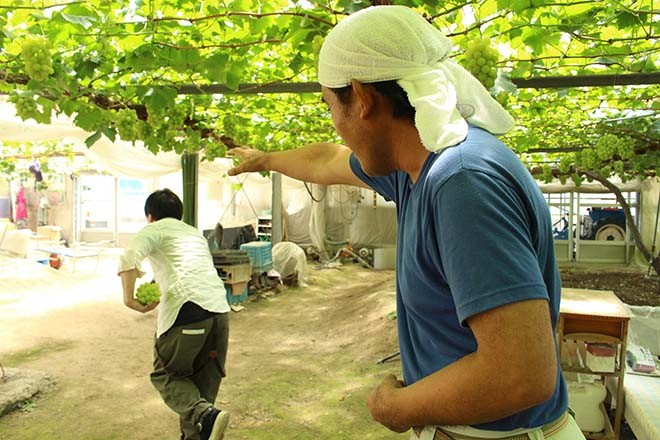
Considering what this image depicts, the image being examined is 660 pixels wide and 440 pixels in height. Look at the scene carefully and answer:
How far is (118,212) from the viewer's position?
688 inches

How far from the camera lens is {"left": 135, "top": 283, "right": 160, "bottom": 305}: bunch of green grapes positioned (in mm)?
3748

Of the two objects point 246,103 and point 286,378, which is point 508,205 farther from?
point 286,378

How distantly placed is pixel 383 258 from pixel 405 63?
46.1ft

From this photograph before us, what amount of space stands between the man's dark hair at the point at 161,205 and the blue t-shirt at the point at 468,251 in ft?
9.99

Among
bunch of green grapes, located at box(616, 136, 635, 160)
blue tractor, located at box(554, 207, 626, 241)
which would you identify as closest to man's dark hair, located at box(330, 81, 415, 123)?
bunch of green grapes, located at box(616, 136, 635, 160)

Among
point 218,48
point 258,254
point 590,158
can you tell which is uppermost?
point 218,48

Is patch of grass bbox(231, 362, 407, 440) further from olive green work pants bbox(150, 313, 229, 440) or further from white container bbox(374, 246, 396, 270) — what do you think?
white container bbox(374, 246, 396, 270)

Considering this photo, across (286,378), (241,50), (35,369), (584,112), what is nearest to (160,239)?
(241,50)

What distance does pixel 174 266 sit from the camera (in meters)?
3.65

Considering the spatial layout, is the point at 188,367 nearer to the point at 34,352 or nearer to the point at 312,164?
the point at 312,164

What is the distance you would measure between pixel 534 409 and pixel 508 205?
0.50m

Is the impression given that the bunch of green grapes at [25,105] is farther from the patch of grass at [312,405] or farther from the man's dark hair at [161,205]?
the patch of grass at [312,405]

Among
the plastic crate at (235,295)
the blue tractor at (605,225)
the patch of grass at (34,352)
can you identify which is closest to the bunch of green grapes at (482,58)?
the patch of grass at (34,352)

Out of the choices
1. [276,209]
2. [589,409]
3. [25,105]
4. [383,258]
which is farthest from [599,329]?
[383,258]
